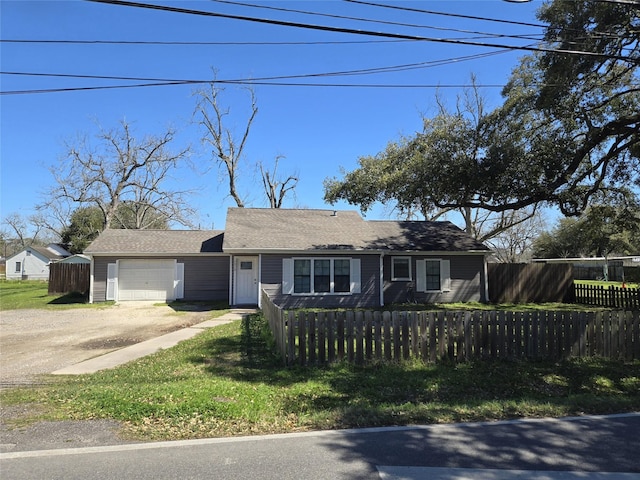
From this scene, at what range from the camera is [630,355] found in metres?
8.61

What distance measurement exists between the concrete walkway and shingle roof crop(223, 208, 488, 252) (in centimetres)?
574

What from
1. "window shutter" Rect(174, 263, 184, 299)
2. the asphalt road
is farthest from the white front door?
the asphalt road

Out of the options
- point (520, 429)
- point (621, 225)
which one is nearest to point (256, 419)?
point (520, 429)

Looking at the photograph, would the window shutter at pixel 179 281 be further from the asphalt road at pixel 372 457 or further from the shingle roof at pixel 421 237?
the asphalt road at pixel 372 457

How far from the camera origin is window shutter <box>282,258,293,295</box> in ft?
61.3

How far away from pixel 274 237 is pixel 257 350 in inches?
405

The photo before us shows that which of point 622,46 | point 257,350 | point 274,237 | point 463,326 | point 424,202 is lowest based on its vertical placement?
point 257,350

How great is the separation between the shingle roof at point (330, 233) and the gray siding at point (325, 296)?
0.71 m

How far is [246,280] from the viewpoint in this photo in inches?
790

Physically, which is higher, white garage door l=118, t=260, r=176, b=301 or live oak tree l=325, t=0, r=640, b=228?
live oak tree l=325, t=0, r=640, b=228

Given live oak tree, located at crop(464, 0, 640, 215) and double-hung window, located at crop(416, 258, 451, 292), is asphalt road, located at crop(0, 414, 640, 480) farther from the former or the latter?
double-hung window, located at crop(416, 258, 451, 292)

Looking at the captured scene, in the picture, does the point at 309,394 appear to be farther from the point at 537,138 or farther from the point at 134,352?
the point at 537,138

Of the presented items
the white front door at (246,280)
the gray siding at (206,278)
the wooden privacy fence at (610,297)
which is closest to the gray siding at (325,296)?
the white front door at (246,280)

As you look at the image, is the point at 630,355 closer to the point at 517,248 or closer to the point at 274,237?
the point at 274,237
